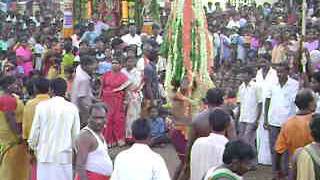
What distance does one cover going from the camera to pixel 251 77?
11.8 metres

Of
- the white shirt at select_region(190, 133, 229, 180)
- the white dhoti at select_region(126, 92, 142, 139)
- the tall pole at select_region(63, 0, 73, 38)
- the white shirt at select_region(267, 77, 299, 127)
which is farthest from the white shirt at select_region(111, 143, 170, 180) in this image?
the tall pole at select_region(63, 0, 73, 38)

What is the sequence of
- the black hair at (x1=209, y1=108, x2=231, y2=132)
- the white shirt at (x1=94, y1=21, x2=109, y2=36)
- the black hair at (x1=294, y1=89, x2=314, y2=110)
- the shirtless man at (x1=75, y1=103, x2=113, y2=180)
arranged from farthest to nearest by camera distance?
1. the white shirt at (x1=94, y1=21, x2=109, y2=36)
2. the black hair at (x1=294, y1=89, x2=314, y2=110)
3. the shirtless man at (x1=75, y1=103, x2=113, y2=180)
4. the black hair at (x1=209, y1=108, x2=231, y2=132)

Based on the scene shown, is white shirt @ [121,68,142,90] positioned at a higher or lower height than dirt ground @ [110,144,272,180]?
higher

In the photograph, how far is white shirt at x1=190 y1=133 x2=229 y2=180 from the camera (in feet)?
22.6

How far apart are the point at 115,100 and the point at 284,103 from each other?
3627mm

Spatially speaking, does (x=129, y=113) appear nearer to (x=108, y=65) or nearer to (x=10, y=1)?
(x=108, y=65)

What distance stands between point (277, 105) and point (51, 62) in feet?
14.3

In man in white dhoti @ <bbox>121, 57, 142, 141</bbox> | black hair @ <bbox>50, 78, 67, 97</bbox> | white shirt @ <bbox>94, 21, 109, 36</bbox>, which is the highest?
black hair @ <bbox>50, 78, 67, 97</bbox>

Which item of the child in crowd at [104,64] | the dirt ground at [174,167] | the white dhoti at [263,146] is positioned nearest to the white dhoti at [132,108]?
the dirt ground at [174,167]

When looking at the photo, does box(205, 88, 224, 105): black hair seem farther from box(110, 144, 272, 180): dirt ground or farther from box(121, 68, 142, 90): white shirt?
box(121, 68, 142, 90): white shirt

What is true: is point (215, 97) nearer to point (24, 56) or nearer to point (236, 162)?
point (236, 162)

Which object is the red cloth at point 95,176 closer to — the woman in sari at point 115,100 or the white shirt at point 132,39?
the woman in sari at point 115,100

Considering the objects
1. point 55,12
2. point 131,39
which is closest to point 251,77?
point 131,39

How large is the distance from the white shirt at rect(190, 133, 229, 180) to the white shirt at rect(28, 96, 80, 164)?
1529 mm
